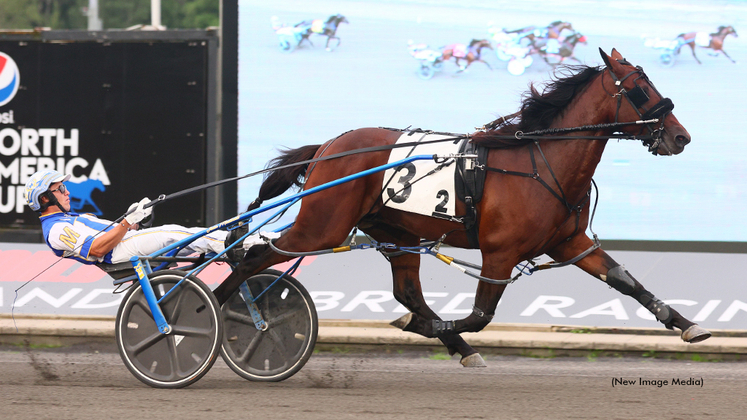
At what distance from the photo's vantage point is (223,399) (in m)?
4.83

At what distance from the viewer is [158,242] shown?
5.29 m

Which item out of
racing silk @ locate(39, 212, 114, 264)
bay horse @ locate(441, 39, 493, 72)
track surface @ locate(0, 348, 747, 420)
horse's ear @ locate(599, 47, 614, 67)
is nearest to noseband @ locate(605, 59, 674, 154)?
horse's ear @ locate(599, 47, 614, 67)

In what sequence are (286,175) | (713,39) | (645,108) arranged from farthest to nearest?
1. (713,39)
2. (286,175)
3. (645,108)

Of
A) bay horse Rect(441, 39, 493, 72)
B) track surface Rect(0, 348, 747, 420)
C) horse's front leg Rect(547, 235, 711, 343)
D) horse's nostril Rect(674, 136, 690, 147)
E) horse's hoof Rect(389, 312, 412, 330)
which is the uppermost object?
bay horse Rect(441, 39, 493, 72)

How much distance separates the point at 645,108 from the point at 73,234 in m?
3.42

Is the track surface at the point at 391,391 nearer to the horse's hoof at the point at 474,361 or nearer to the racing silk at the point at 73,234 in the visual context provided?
the horse's hoof at the point at 474,361

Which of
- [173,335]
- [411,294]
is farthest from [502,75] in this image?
[173,335]

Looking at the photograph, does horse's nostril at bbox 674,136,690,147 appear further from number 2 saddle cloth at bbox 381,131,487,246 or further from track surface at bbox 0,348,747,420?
track surface at bbox 0,348,747,420

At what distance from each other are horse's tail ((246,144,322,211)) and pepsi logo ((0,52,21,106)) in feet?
14.6

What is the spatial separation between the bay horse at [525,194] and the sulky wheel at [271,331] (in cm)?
14

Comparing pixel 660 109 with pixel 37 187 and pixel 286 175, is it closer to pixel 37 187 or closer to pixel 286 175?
pixel 286 175

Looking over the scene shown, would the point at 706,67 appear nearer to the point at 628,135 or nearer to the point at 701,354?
the point at 701,354

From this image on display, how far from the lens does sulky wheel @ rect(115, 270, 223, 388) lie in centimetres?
511

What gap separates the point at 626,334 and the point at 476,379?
1789 millimetres
